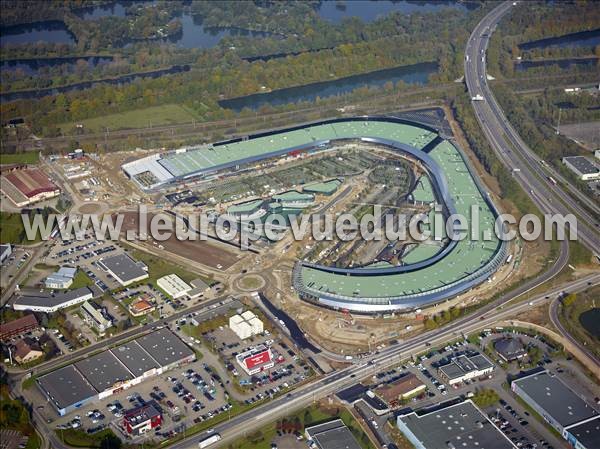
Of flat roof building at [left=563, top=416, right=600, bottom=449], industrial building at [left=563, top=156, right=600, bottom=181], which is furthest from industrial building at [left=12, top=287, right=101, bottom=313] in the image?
industrial building at [left=563, top=156, right=600, bottom=181]

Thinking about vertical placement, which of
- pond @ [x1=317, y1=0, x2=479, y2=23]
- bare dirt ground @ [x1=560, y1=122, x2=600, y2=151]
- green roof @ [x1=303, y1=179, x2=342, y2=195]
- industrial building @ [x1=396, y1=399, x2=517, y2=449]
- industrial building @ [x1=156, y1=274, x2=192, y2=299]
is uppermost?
pond @ [x1=317, y1=0, x2=479, y2=23]

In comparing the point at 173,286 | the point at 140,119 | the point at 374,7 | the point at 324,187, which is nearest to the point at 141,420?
the point at 173,286

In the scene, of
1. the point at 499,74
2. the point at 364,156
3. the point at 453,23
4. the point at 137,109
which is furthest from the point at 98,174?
the point at 453,23

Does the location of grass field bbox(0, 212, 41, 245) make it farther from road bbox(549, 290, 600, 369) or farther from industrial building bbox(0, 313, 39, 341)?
road bbox(549, 290, 600, 369)

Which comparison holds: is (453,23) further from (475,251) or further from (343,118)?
(475,251)

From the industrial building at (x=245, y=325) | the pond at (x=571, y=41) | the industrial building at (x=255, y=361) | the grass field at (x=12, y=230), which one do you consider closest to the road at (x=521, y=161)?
the pond at (x=571, y=41)

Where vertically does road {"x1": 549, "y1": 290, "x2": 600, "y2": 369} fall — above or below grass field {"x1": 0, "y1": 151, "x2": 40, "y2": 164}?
below
